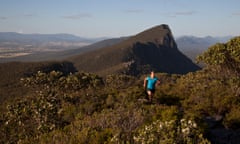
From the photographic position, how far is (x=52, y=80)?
75.2 m

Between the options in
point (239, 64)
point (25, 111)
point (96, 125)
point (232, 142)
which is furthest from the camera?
point (25, 111)

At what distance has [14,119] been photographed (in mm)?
43625

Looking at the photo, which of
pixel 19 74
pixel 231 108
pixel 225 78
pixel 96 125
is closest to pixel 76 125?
pixel 96 125

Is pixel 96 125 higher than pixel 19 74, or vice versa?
pixel 96 125

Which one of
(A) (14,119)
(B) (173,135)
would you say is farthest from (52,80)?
(B) (173,135)

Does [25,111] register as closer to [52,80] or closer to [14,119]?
[14,119]

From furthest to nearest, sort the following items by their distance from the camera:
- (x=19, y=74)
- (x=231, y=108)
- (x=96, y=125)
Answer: (x=19, y=74) < (x=231, y=108) < (x=96, y=125)

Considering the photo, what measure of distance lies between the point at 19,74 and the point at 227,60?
14065 centimetres

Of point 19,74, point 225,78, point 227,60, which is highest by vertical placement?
point 227,60

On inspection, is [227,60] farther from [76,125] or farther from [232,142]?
[76,125]

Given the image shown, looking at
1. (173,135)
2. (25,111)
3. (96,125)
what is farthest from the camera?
(25,111)

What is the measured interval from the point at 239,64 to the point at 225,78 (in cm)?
948

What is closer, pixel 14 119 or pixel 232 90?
pixel 232 90

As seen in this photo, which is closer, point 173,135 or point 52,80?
point 173,135
